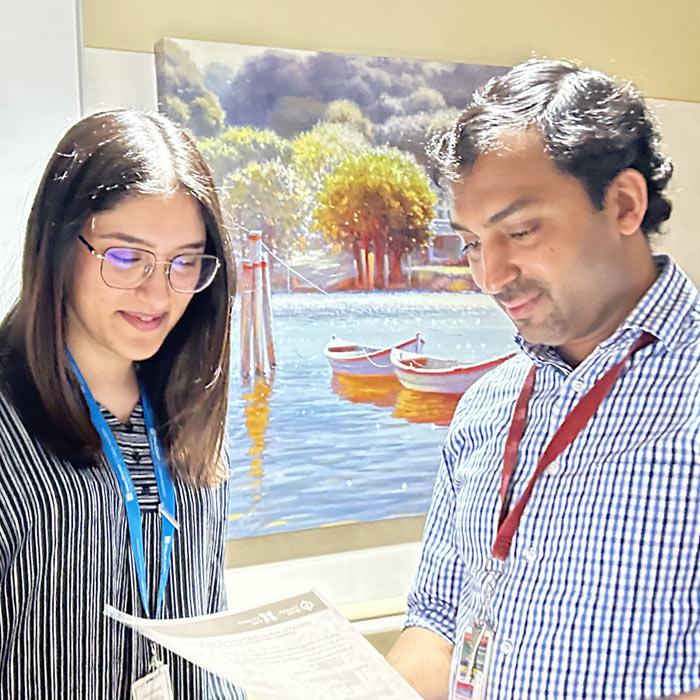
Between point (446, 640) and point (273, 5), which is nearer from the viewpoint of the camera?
point (446, 640)

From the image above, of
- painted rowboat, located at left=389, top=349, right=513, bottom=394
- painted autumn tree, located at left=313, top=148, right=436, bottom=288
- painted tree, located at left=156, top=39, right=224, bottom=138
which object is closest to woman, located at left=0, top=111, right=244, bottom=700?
painted tree, located at left=156, top=39, right=224, bottom=138

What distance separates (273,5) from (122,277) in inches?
48.0

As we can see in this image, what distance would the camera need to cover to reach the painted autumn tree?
2535 mm

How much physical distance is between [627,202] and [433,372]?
1.37m

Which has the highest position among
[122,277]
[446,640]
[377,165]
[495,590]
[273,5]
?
[273,5]

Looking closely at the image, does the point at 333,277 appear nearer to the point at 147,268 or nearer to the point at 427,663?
the point at 147,268

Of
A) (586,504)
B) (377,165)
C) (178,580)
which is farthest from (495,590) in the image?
(377,165)

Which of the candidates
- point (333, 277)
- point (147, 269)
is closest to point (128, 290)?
point (147, 269)

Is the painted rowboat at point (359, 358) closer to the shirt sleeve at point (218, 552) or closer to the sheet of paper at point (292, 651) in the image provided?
the shirt sleeve at point (218, 552)

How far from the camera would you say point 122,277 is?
1487mm

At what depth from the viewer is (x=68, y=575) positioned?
139 centimetres

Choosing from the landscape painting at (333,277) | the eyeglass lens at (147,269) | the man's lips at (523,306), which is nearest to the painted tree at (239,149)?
the landscape painting at (333,277)

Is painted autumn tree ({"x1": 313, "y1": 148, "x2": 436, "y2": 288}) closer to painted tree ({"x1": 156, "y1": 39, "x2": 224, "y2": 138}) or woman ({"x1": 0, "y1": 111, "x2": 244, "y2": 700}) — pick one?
painted tree ({"x1": 156, "y1": 39, "x2": 224, "y2": 138})

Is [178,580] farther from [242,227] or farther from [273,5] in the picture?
[273,5]
